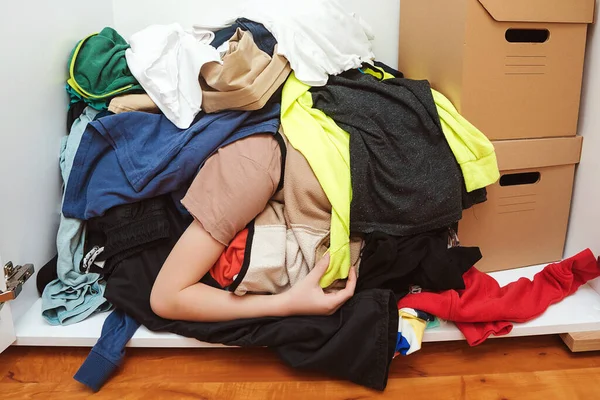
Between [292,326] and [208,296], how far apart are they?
0.47 ft

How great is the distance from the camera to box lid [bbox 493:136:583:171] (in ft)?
2.96

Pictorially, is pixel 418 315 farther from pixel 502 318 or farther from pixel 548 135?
pixel 548 135

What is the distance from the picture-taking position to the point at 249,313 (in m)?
0.77

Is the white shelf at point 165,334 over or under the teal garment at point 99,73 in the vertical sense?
under

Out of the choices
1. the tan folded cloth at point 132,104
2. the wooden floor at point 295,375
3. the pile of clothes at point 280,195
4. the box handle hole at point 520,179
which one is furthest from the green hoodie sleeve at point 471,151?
the tan folded cloth at point 132,104

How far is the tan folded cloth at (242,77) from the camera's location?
2.67ft

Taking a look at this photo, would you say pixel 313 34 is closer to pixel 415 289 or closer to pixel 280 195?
pixel 280 195

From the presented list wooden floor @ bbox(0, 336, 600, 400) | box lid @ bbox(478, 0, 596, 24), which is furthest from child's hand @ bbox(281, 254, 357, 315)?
box lid @ bbox(478, 0, 596, 24)

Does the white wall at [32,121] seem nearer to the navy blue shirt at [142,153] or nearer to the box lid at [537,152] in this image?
the navy blue shirt at [142,153]

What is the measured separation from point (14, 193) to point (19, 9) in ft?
0.97

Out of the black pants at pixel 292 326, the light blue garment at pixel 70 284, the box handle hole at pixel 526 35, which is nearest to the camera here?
the black pants at pixel 292 326

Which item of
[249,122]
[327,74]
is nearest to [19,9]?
[249,122]

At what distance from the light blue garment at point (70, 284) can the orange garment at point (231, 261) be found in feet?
0.74

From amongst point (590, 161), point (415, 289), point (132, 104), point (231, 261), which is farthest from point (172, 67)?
point (590, 161)
